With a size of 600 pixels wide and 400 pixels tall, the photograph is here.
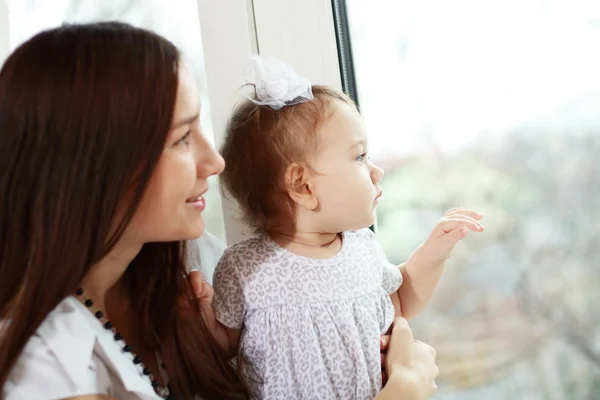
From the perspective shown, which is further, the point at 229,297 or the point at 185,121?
the point at 229,297

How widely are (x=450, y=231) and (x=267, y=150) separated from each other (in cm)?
36

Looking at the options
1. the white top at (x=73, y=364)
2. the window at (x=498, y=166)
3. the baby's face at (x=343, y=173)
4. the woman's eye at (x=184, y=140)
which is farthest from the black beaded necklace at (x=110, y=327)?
the window at (x=498, y=166)

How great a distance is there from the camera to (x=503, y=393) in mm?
1171

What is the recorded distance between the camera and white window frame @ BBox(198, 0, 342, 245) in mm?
1197

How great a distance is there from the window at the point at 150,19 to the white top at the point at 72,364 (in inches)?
18.1

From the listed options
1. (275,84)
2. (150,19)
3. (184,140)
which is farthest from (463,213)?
(150,19)

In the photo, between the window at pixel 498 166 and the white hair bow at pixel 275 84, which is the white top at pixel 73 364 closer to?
the white hair bow at pixel 275 84

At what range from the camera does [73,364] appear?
779 mm

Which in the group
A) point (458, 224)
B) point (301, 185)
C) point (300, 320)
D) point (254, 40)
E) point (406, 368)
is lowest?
point (406, 368)

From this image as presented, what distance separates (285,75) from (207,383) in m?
0.54

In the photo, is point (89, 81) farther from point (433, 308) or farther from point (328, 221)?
point (433, 308)

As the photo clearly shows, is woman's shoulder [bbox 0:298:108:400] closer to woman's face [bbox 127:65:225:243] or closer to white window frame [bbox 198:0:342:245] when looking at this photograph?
woman's face [bbox 127:65:225:243]

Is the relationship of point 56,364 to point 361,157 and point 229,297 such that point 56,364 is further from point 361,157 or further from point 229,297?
point 361,157

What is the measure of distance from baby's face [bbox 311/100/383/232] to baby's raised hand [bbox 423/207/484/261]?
14cm
